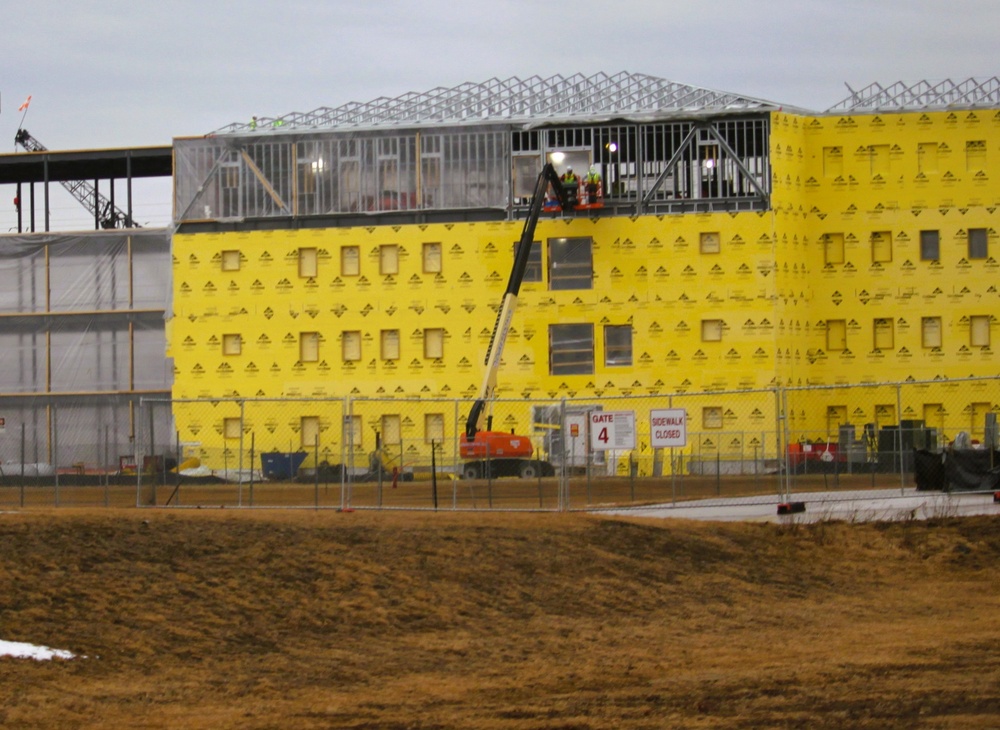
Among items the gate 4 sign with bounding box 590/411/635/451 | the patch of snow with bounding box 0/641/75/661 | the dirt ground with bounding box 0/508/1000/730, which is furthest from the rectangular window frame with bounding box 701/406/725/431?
the patch of snow with bounding box 0/641/75/661

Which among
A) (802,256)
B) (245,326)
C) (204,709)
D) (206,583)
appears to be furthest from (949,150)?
(204,709)

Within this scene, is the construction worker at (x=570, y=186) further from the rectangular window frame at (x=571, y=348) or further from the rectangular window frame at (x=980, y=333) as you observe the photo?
the rectangular window frame at (x=980, y=333)

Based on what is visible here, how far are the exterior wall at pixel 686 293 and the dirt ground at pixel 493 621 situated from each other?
110ft

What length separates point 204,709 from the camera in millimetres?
15836

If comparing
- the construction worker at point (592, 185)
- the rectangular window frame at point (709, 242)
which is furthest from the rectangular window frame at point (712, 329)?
the construction worker at point (592, 185)

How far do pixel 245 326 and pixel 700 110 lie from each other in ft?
69.9

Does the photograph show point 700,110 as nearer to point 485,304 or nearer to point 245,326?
point 485,304

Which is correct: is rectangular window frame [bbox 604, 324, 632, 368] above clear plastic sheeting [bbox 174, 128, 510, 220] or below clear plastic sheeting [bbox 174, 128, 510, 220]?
below

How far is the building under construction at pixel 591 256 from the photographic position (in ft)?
209

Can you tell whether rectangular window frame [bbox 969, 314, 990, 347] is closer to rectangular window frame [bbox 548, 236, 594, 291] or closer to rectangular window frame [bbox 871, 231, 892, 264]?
rectangular window frame [bbox 871, 231, 892, 264]

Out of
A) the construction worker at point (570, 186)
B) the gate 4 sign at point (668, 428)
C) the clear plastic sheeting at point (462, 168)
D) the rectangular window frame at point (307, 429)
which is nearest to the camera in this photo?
the gate 4 sign at point (668, 428)

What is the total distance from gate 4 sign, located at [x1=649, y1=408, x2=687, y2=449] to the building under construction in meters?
30.4

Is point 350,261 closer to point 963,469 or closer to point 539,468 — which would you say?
point 539,468

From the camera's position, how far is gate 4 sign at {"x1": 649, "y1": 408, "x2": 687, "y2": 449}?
31.5 m
